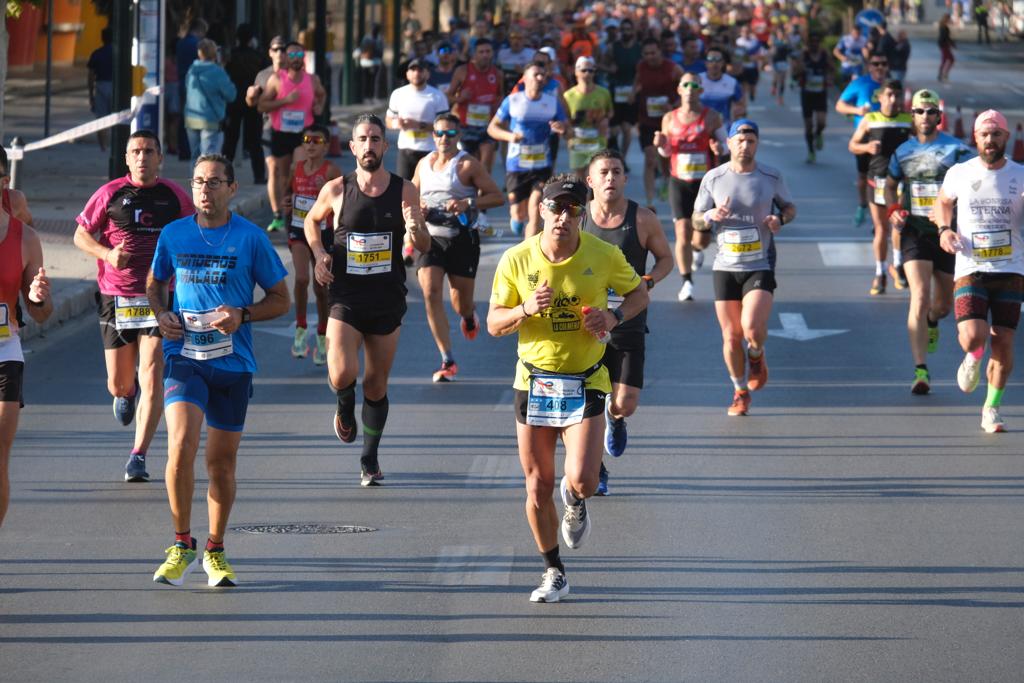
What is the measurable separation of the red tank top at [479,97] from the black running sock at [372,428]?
14295mm

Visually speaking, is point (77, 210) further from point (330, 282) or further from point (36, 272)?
point (36, 272)

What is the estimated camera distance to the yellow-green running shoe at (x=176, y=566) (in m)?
8.55

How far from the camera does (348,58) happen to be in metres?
43.7

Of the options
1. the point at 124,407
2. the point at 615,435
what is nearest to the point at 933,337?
the point at 615,435

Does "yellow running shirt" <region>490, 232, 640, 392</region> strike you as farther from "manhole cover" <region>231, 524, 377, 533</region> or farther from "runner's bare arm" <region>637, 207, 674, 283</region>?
"runner's bare arm" <region>637, 207, 674, 283</region>

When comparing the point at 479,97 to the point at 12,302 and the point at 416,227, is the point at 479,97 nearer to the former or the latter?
the point at 416,227

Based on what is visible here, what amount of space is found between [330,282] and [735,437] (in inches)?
117

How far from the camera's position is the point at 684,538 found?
31.8ft

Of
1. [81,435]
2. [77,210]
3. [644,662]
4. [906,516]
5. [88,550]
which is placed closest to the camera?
[644,662]

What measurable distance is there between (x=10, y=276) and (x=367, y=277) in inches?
112

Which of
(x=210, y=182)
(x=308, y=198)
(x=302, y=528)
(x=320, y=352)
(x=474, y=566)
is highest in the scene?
(x=210, y=182)

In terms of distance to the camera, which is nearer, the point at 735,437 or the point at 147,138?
the point at 147,138

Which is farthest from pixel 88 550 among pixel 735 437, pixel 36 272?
pixel 735 437

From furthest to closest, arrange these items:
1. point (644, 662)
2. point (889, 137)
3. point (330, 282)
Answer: point (889, 137) → point (330, 282) → point (644, 662)
